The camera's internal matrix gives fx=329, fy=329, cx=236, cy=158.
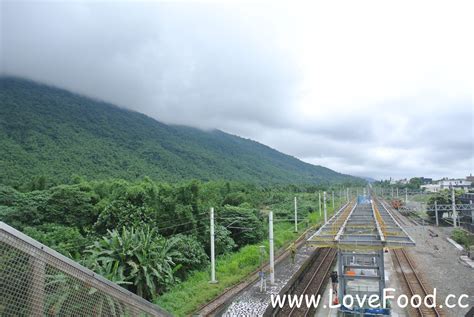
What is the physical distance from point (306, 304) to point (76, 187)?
17.9m

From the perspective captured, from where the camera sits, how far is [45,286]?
4008mm

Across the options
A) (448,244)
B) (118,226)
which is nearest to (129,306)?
(118,226)

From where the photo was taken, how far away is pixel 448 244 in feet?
81.0

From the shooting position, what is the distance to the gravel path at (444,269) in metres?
14.0

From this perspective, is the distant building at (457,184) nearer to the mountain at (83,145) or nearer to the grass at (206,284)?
the grass at (206,284)

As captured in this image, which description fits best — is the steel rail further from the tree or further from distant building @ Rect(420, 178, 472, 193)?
distant building @ Rect(420, 178, 472, 193)

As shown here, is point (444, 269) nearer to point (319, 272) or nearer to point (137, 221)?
point (319, 272)

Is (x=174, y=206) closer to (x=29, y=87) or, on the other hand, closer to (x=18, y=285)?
(x=18, y=285)

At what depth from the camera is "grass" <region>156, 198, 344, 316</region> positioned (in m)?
12.2

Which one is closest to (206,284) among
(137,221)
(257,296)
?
(257,296)

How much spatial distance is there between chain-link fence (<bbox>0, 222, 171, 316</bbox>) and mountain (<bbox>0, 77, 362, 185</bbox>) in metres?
37.7

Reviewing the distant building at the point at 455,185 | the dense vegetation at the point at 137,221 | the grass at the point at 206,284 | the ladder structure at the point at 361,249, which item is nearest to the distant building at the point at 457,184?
the distant building at the point at 455,185

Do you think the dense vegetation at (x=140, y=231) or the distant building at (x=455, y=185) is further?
the distant building at (x=455, y=185)

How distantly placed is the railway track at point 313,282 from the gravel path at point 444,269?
4.79 m
